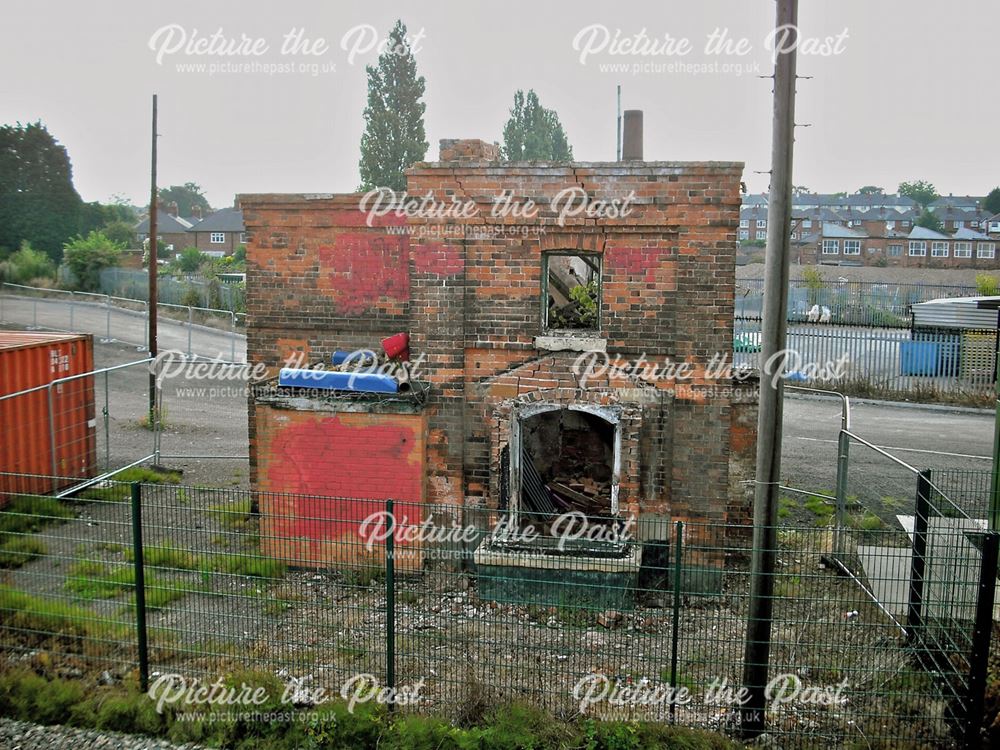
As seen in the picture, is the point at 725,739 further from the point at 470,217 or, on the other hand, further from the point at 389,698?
the point at 470,217

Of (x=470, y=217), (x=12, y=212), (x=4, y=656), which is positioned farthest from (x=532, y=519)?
(x=12, y=212)

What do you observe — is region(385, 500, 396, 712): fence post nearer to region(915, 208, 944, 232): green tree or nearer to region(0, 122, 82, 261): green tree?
region(0, 122, 82, 261): green tree

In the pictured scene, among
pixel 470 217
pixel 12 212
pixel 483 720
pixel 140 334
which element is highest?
pixel 12 212

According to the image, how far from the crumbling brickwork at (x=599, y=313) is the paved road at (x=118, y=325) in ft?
61.8

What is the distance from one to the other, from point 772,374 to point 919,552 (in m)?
2.57

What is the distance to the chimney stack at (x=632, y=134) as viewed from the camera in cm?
1369

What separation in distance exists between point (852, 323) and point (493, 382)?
24.2 meters

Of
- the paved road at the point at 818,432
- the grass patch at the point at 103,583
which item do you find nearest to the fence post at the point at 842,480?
the paved road at the point at 818,432

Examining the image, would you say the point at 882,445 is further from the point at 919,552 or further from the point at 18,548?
the point at 18,548

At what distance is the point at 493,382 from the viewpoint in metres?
10.7

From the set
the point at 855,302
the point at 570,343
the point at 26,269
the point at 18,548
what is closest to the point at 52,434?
the point at 18,548

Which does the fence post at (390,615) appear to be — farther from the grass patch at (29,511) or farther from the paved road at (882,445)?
the paved road at (882,445)

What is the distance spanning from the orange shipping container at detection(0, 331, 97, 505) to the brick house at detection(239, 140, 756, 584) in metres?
4.51

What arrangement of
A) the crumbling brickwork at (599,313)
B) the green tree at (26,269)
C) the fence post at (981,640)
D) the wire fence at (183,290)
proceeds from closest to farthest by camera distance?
the fence post at (981,640), the crumbling brickwork at (599,313), the wire fence at (183,290), the green tree at (26,269)
